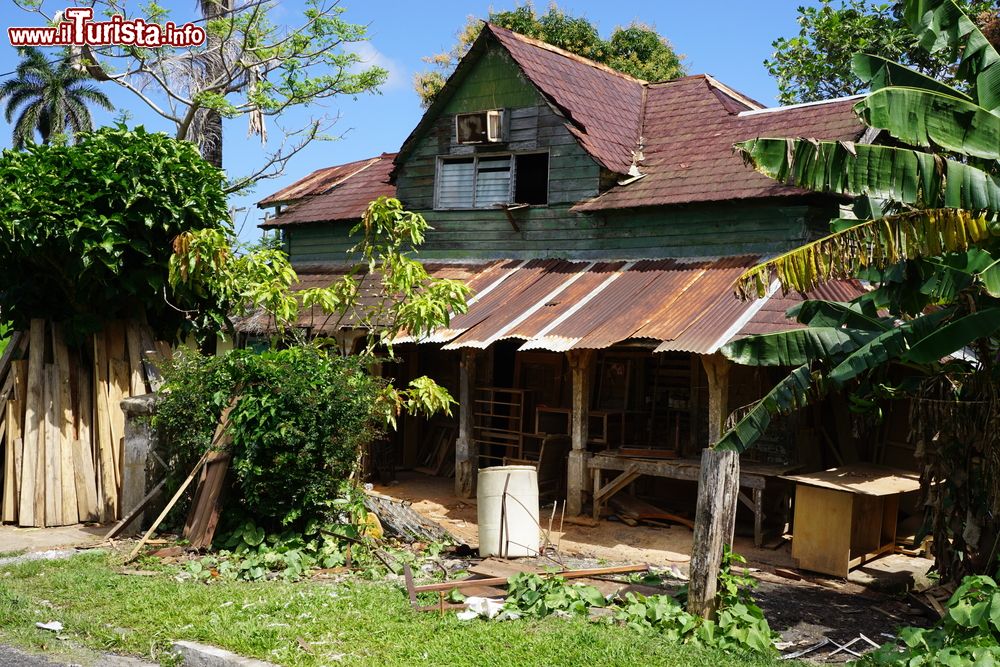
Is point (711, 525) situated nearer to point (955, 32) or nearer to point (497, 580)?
point (497, 580)

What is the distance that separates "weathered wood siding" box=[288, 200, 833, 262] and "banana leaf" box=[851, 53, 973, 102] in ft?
14.3

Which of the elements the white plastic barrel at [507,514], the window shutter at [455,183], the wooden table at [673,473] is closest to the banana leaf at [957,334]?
the white plastic barrel at [507,514]

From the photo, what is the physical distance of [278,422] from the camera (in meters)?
9.30

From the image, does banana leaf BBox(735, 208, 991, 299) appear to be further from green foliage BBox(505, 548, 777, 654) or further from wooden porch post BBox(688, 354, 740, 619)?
green foliage BBox(505, 548, 777, 654)

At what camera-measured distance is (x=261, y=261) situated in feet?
33.8

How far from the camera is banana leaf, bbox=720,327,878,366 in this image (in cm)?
854

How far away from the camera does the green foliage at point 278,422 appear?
9.29m

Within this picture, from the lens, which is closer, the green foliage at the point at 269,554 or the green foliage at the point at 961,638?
the green foliage at the point at 961,638

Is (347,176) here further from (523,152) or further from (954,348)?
(954,348)

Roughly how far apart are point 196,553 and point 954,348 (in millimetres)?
7019

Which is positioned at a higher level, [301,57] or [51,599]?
[301,57]

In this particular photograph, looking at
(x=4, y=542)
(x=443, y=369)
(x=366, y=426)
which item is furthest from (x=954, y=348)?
(x=443, y=369)

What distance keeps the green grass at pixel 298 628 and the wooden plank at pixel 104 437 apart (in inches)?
106

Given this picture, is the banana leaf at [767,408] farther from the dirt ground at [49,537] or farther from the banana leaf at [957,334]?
the dirt ground at [49,537]
